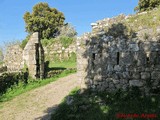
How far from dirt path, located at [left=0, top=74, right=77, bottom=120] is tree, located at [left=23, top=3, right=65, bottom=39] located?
1590 inches

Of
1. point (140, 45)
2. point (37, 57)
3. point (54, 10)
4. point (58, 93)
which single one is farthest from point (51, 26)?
point (140, 45)

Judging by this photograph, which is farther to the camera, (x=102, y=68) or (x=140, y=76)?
(x=102, y=68)

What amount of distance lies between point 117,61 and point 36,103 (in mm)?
4307

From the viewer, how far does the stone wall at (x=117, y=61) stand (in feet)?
29.9

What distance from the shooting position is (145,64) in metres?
9.16

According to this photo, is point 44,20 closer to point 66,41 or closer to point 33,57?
point 66,41

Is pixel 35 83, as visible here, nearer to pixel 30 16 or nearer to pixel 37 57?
pixel 37 57

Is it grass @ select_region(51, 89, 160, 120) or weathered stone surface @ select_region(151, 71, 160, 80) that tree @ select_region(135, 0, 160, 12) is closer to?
weathered stone surface @ select_region(151, 71, 160, 80)

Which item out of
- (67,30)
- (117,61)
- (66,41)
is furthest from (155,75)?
(67,30)

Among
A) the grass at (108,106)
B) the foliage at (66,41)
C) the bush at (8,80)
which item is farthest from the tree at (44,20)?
the grass at (108,106)

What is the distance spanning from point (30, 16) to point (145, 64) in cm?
5049

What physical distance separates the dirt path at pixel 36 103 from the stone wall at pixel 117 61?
6.23ft

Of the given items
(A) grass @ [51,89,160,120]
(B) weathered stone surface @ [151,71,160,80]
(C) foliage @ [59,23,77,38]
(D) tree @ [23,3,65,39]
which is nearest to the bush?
(A) grass @ [51,89,160,120]

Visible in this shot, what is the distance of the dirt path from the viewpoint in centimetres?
994
